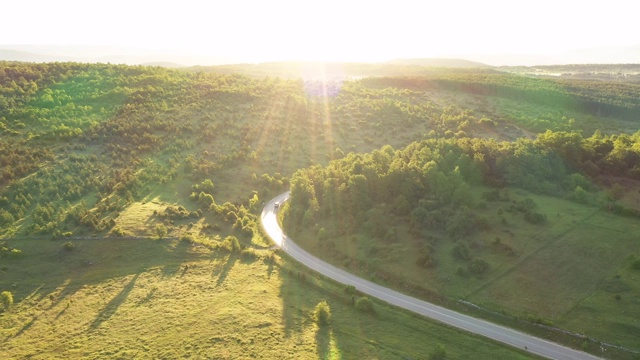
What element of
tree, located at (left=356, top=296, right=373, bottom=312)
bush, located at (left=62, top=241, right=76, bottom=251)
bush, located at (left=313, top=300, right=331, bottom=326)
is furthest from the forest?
bush, located at (left=313, top=300, right=331, bottom=326)

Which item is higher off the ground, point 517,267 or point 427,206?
point 427,206

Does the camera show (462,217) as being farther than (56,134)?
No

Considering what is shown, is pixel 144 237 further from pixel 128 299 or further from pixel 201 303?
pixel 201 303

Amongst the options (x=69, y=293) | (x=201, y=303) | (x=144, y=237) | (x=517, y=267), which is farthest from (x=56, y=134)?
(x=517, y=267)

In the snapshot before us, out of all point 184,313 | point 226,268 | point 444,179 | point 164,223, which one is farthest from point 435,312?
point 164,223

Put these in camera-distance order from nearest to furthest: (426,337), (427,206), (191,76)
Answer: (426,337), (427,206), (191,76)

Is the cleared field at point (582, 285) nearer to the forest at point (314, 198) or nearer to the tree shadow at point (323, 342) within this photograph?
the forest at point (314, 198)
